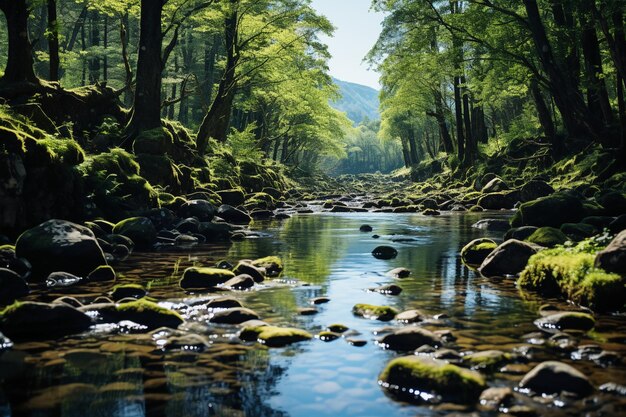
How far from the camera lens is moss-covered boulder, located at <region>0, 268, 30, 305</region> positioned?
7.61 metres

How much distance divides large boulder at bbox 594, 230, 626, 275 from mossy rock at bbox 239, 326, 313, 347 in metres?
3.73

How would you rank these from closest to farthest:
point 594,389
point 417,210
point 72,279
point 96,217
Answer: point 594,389 < point 72,279 < point 96,217 < point 417,210

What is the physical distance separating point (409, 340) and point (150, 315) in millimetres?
2876

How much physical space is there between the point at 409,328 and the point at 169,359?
2.34m

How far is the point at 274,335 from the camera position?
19.2ft

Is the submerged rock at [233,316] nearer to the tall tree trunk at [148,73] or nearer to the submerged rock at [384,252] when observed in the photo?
the submerged rock at [384,252]

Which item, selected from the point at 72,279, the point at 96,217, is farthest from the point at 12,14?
the point at 72,279

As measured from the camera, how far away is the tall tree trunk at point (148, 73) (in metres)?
20.5

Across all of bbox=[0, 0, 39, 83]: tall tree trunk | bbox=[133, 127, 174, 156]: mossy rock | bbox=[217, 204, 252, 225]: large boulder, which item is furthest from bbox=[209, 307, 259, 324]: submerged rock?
bbox=[133, 127, 174, 156]: mossy rock

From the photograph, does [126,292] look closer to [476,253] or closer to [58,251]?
[58,251]

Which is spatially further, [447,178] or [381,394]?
[447,178]

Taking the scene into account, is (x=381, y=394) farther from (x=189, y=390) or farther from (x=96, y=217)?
(x=96, y=217)

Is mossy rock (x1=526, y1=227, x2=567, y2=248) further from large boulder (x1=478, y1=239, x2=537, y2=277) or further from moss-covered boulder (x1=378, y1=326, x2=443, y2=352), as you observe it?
moss-covered boulder (x1=378, y1=326, x2=443, y2=352)

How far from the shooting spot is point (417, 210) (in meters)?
26.4
